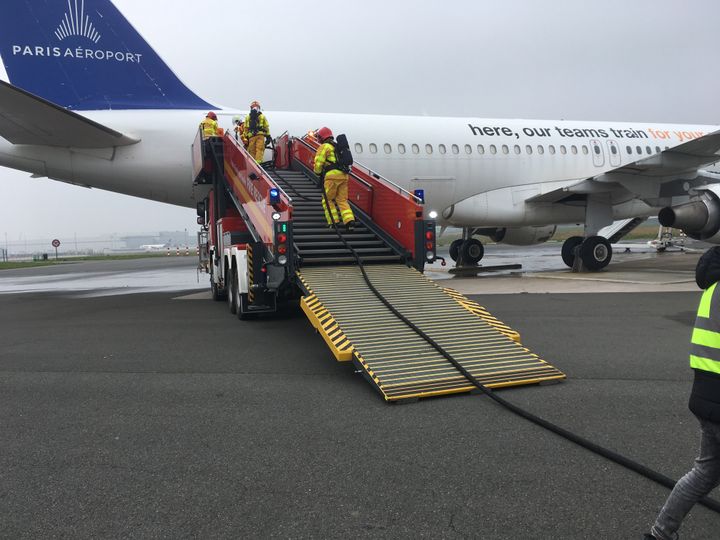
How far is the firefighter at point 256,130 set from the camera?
41.3 feet

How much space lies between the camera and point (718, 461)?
244cm

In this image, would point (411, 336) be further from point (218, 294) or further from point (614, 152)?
point (614, 152)

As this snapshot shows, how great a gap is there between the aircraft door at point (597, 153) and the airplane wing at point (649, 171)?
6.14ft

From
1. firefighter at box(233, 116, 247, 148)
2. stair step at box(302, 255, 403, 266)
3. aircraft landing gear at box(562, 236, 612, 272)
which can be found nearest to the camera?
stair step at box(302, 255, 403, 266)

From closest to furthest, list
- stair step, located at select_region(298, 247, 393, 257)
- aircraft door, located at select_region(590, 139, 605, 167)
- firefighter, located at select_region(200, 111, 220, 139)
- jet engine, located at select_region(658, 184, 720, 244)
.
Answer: stair step, located at select_region(298, 247, 393, 257), firefighter, located at select_region(200, 111, 220, 139), jet engine, located at select_region(658, 184, 720, 244), aircraft door, located at select_region(590, 139, 605, 167)

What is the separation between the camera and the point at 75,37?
13.7 meters

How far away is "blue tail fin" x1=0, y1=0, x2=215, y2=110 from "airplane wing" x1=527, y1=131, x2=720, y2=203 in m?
11.1

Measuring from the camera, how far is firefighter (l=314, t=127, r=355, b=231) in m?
9.52

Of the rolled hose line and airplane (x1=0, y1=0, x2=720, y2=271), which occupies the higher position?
airplane (x1=0, y1=0, x2=720, y2=271)

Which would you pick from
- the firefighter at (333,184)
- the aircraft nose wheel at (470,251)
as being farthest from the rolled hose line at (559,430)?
the aircraft nose wheel at (470,251)

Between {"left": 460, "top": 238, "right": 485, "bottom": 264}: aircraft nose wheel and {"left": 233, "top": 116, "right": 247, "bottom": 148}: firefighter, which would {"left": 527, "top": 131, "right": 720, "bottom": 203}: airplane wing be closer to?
{"left": 460, "top": 238, "right": 485, "bottom": 264}: aircraft nose wheel

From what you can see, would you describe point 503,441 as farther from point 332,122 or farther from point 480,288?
point 332,122

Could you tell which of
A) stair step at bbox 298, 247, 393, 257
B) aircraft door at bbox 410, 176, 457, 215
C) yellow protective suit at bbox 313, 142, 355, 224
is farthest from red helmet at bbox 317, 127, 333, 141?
aircraft door at bbox 410, 176, 457, 215

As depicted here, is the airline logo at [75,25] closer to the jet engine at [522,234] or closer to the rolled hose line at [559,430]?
the rolled hose line at [559,430]
